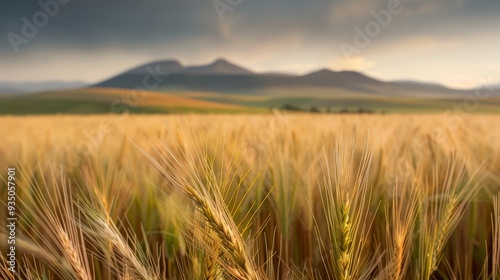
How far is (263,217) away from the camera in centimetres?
135

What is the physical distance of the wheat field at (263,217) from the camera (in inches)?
35.5

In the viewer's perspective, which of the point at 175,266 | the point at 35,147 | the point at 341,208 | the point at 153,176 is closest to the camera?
the point at 341,208

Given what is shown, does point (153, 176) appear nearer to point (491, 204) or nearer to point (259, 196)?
point (259, 196)

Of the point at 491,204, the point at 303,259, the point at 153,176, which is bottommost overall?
the point at 303,259

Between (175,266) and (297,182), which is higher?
(297,182)

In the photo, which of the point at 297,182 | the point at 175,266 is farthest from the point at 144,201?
the point at 297,182

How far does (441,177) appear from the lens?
1.54m

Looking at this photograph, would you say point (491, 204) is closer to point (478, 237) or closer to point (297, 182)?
point (478, 237)

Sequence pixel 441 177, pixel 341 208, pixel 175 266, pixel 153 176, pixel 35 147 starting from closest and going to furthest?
pixel 341 208 < pixel 175 266 < pixel 153 176 < pixel 441 177 < pixel 35 147

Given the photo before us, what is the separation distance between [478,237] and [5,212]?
140 centimetres

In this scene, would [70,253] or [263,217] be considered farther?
[263,217]

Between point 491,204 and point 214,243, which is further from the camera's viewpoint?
point 491,204

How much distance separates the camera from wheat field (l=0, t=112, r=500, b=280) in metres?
0.90

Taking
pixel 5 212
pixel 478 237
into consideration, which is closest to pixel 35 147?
pixel 5 212
